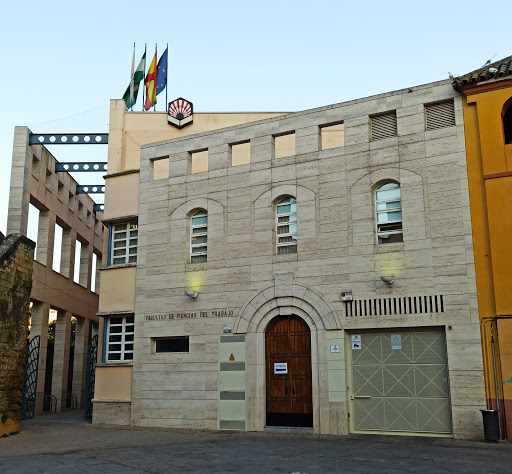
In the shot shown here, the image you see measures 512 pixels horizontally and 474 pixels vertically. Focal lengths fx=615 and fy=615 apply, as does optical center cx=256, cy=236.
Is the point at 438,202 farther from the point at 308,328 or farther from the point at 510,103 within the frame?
the point at 308,328

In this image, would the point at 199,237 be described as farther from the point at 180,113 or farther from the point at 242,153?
the point at 180,113

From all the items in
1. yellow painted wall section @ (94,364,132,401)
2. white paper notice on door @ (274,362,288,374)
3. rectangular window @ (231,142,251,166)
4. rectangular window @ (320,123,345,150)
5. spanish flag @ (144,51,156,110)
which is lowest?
yellow painted wall section @ (94,364,132,401)

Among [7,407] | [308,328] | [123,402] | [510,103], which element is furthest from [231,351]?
[510,103]

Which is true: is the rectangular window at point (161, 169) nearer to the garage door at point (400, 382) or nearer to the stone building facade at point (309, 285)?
the stone building facade at point (309, 285)

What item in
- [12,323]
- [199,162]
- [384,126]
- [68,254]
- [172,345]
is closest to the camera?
[12,323]

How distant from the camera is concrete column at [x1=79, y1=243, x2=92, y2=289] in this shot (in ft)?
110

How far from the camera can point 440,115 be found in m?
17.1

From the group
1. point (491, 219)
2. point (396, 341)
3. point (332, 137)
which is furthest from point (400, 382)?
point (332, 137)

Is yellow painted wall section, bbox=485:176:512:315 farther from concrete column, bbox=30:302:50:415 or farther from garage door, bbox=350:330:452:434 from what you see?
concrete column, bbox=30:302:50:415

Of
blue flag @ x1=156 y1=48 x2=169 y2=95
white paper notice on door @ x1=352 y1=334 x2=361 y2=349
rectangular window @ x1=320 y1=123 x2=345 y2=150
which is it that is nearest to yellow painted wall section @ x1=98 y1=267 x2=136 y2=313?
white paper notice on door @ x1=352 y1=334 x2=361 y2=349

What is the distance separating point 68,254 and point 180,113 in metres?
9.80

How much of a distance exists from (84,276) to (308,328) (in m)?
19.4

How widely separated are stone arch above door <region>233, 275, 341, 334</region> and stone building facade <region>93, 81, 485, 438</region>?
0.13 feet

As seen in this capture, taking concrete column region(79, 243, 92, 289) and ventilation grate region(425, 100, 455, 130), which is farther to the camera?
concrete column region(79, 243, 92, 289)
